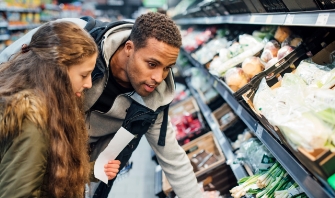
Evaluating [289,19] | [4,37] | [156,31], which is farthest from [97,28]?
[4,37]

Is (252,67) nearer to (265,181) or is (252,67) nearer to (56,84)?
(265,181)

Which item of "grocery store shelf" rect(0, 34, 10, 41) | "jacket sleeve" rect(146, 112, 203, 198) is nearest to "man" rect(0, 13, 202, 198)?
"jacket sleeve" rect(146, 112, 203, 198)

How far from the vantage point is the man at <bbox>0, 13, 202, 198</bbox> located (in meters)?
1.52

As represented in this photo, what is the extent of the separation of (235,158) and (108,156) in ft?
3.10

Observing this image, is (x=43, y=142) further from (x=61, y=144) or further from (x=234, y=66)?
(x=234, y=66)

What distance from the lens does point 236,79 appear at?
1.96 m

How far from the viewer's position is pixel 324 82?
4.18 feet

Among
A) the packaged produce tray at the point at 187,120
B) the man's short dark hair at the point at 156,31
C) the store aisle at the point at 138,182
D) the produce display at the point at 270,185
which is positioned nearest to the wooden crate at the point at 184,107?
the packaged produce tray at the point at 187,120

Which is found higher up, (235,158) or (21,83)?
(21,83)

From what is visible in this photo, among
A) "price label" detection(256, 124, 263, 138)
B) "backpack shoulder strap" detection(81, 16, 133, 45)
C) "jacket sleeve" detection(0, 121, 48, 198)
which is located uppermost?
"backpack shoulder strap" detection(81, 16, 133, 45)

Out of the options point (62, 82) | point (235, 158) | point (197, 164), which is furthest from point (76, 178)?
point (197, 164)

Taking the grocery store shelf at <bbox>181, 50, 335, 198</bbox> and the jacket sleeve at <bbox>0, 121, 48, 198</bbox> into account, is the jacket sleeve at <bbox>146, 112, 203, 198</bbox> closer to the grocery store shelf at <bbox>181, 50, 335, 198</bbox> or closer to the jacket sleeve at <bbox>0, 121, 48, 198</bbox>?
the grocery store shelf at <bbox>181, 50, 335, 198</bbox>

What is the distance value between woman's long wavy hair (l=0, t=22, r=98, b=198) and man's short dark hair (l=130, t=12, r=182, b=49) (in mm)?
375

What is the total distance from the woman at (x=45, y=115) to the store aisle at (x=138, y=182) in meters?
1.61
